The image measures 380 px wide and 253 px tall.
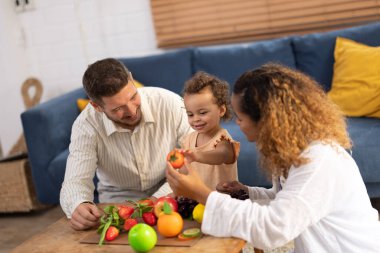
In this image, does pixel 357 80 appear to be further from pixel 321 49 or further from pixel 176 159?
pixel 176 159

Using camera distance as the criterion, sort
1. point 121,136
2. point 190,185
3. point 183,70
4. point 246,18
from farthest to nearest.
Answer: point 246,18, point 183,70, point 121,136, point 190,185

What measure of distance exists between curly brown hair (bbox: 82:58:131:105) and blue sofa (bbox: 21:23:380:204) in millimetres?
985

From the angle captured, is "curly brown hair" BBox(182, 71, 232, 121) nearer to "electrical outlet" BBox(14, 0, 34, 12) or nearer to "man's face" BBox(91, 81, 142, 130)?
"man's face" BBox(91, 81, 142, 130)

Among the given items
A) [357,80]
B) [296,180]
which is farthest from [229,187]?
[357,80]

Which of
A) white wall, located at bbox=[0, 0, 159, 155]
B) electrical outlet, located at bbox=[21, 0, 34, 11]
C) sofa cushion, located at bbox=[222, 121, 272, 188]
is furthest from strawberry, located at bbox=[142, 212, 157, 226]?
electrical outlet, located at bbox=[21, 0, 34, 11]

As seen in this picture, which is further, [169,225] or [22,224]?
[22,224]

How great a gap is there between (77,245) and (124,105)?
0.56 metres

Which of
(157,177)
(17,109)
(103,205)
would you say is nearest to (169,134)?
(157,177)

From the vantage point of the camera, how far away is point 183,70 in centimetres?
317

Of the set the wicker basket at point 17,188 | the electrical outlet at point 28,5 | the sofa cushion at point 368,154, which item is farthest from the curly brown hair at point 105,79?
the electrical outlet at point 28,5

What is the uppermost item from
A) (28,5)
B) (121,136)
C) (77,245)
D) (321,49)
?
(28,5)

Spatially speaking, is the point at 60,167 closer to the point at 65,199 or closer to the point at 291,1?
the point at 65,199

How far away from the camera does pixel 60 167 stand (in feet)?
9.48

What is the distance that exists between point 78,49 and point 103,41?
0.73 feet
